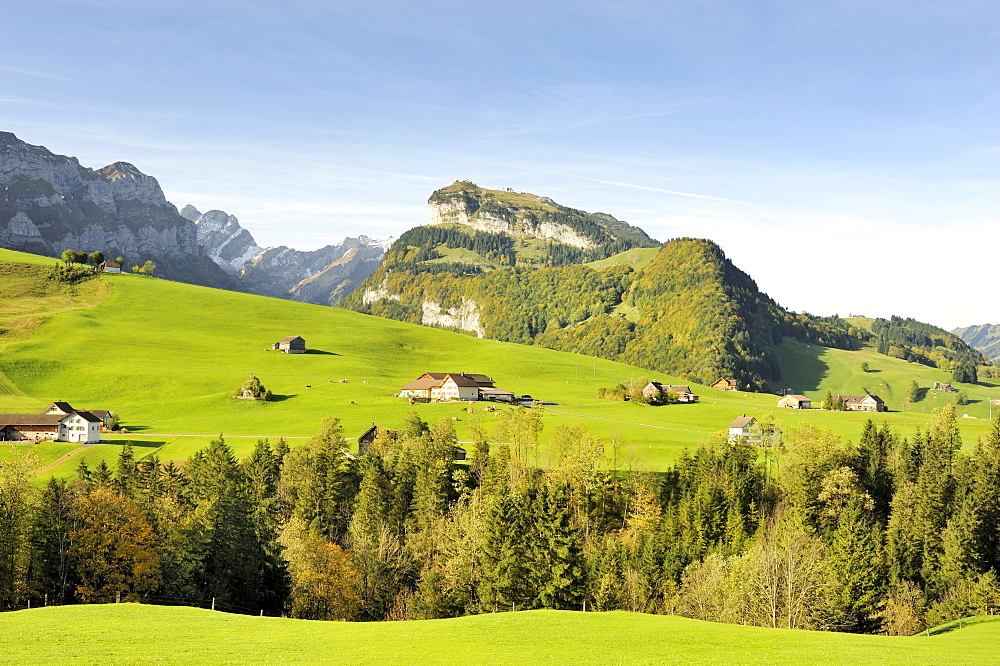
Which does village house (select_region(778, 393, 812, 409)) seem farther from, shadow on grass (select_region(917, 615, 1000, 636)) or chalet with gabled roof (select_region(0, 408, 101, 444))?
chalet with gabled roof (select_region(0, 408, 101, 444))

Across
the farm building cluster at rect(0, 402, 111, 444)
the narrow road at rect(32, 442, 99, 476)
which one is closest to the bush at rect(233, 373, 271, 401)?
the farm building cluster at rect(0, 402, 111, 444)

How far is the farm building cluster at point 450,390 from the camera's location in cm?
15488

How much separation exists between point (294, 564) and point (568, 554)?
79.4 ft

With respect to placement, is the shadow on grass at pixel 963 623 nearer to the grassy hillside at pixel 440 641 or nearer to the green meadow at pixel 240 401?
the grassy hillside at pixel 440 641

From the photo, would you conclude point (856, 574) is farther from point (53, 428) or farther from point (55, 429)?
point (53, 428)

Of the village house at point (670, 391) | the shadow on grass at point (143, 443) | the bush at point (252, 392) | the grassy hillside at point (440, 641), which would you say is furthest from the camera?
the village house at point (670, 391)

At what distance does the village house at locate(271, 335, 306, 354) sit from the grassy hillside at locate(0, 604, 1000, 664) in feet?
487

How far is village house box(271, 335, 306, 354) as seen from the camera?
627ft

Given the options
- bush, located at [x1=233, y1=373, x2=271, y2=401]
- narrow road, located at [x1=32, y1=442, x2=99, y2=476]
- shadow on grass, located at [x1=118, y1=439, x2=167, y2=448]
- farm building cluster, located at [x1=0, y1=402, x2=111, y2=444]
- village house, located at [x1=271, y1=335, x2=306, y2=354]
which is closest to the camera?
narrow road, located at [x1=32, y1=442, x2=99, y2=476]

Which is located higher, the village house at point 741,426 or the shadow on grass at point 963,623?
the village house at point 741,426

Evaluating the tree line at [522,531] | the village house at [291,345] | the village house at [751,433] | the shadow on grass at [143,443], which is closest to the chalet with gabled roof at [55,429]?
the shadow on grass at [143,443]

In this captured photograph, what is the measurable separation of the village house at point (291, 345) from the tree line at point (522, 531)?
92725 mm

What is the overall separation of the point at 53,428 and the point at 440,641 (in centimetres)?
9778

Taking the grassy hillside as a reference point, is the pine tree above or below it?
below
